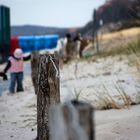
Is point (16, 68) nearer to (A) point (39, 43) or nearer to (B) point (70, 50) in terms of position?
(B) point (70, 50)

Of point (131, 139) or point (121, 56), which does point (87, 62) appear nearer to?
point (121, 56)

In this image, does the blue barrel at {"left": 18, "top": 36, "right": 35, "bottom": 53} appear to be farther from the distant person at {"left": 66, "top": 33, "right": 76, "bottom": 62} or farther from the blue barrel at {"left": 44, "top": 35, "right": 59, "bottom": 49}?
the distant person at {"left": 66, "top": 33, "right": 76, "bottom": 62}

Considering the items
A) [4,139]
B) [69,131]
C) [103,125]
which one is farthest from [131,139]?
[69,131]

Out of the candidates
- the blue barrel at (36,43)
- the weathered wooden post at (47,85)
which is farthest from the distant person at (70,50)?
the weathered wooden post at (47,85)

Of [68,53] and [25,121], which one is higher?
[68,53]

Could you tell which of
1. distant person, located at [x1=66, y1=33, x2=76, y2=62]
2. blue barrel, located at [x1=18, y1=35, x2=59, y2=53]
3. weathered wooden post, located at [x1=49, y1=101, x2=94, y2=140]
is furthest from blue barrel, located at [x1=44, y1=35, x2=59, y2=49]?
weathered wooden post, located at [x1=49, y1=101, x2=94, y2=140]

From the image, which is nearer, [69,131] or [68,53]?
[69,131]

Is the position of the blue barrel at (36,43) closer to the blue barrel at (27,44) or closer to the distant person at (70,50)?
the blue barrel at (27,44)

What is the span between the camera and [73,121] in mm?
2348

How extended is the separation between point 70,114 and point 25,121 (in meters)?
4.29

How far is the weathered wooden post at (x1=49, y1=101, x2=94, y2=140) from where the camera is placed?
7.51ft

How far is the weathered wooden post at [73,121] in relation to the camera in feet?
7.51

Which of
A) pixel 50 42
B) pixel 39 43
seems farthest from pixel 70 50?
pixel 50 42

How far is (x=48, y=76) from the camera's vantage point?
459cm
